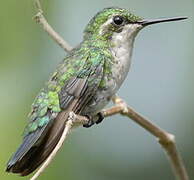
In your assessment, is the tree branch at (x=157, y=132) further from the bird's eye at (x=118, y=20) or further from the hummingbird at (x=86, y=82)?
the bird's eye at (x=118, y=20)

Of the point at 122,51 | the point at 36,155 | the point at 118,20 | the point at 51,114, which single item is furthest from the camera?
the point at 118,20

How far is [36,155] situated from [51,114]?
32 cm

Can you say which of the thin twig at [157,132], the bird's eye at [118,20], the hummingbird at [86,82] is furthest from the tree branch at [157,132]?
the bird's eye at [118,20]

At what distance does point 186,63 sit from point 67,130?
4.21 metres

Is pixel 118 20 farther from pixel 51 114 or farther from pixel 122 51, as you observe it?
pixel 51 114

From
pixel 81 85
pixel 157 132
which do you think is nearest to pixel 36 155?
pixel 81 85

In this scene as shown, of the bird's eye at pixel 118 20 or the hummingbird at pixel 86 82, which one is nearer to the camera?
the hummingbird at pixel 86 82

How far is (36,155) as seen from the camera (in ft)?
11.0

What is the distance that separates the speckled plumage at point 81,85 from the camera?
346 centimetres

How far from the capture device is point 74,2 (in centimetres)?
654

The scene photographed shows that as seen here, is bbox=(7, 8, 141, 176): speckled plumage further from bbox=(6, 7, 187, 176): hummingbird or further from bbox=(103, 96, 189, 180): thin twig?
bbox=(103, 96, 189, 180): thin twig

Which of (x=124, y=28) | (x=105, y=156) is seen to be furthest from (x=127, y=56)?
(x=105, y=156)

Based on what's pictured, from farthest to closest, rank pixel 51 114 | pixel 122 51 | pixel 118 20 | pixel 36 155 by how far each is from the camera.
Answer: pixel 118 20, pixel 122 51, pixel 51 114, pixel 36 155

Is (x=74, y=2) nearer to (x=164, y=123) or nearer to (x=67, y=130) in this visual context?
(x=164, y=123)
